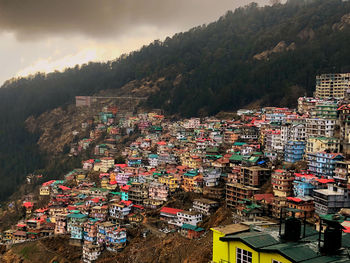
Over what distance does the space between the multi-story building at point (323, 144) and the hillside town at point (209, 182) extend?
0.07 m

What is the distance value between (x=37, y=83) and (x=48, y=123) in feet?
94.9

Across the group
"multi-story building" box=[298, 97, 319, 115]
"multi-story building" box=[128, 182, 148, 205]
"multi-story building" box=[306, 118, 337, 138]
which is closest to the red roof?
"multi-story building" box=[128, 182, 148, 205]

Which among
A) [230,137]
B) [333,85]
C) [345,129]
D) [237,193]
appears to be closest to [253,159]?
[237,193]

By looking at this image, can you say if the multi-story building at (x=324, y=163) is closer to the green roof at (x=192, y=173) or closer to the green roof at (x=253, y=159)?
the green roof at (x=253, y=159)

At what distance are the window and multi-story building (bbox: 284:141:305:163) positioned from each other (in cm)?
2677

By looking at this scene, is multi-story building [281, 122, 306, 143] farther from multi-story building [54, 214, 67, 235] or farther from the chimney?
the chimney

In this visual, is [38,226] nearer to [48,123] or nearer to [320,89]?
[320,89]

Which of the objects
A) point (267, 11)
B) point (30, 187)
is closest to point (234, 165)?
point (30, 187)

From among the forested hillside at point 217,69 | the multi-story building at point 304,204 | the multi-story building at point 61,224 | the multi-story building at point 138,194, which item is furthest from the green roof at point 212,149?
the forested hillside at point 217,69

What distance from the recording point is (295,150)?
31156mm

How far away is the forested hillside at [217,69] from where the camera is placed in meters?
60.3

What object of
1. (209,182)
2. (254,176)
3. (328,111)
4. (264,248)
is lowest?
(209,182)

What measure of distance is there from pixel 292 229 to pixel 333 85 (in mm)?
47052

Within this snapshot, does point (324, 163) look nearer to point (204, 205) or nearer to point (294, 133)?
point (294, 133)
